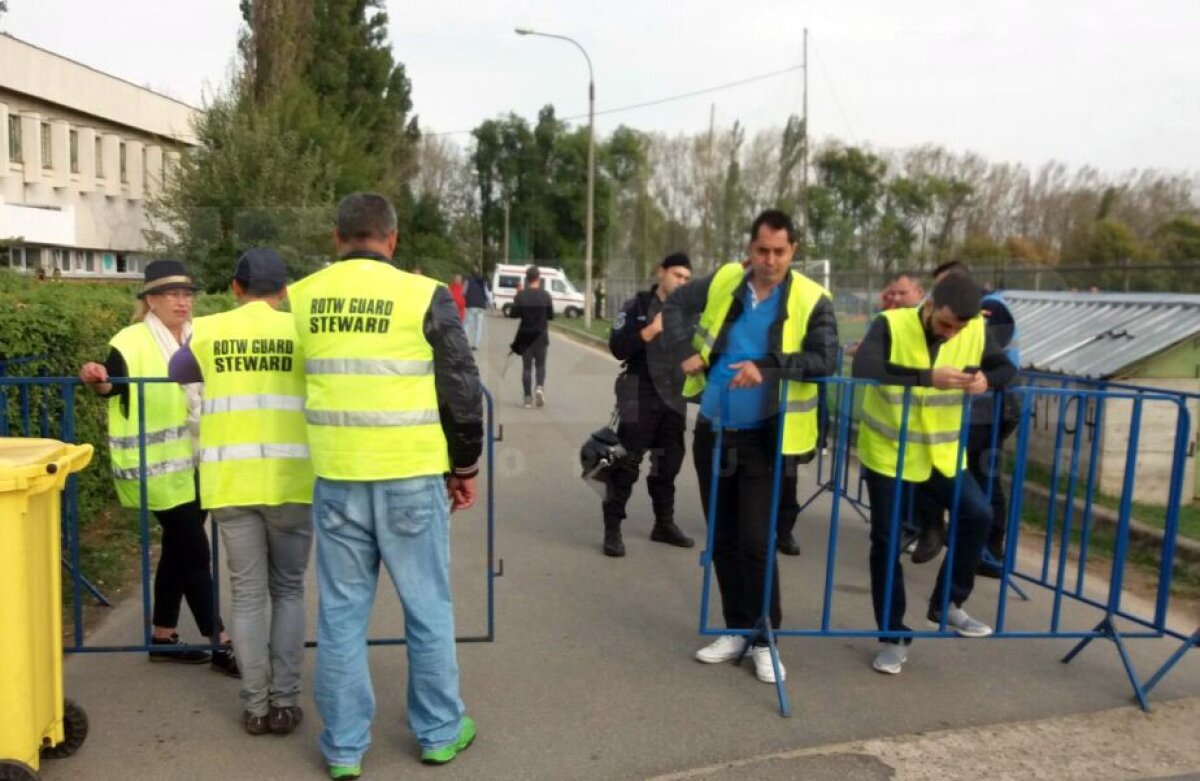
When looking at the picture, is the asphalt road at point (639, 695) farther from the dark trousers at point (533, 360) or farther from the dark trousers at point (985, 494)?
the dark trousers at point (533, 360)

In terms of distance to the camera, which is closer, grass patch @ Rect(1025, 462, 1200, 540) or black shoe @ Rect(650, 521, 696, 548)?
black shoe @ Rect(650, 521, 696, 548)

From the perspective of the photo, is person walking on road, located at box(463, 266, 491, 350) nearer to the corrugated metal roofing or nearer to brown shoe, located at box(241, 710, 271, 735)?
the corrugated metal roofing

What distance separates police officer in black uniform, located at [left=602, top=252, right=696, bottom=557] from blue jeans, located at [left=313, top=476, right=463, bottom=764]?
9.74 feet

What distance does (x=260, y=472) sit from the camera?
3586mm

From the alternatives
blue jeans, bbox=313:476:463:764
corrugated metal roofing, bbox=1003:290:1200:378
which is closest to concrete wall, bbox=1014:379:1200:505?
corrugated metal roofing, bbox=1003:290:1200:378

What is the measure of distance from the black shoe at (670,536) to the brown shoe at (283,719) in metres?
3.33

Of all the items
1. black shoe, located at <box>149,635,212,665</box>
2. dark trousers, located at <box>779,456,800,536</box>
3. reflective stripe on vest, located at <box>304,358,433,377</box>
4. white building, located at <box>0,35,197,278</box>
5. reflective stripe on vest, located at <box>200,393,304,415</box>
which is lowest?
black shoe, located at <box>149,635,212,665</box>

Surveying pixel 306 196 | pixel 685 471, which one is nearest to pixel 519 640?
pixel 685 471

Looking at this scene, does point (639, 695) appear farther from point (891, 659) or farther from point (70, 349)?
point (70, 349)

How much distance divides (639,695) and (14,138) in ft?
112

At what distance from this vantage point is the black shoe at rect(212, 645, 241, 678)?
4320mm

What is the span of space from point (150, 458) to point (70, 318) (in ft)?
9.11

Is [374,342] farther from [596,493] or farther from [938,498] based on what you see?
[596,493]

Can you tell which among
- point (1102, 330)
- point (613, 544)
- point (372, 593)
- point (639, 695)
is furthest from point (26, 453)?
point (1102, 330)
